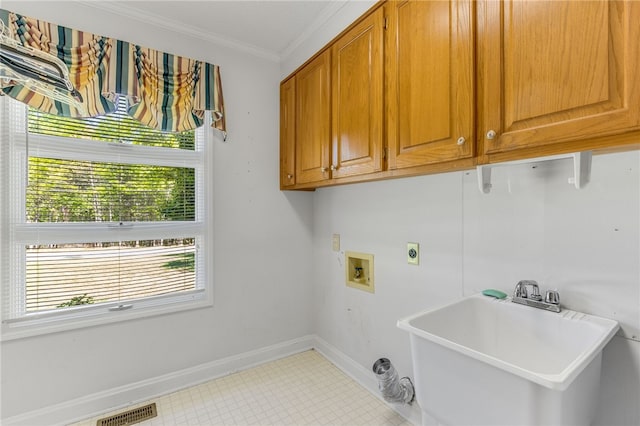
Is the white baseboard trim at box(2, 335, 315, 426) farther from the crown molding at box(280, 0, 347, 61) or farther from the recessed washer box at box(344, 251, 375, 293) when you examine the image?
the crown molding at box(280, 0, 347, 61)

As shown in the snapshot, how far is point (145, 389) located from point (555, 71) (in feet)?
8.26

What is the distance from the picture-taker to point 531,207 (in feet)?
3.90

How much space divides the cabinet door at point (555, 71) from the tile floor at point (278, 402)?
5.16ft

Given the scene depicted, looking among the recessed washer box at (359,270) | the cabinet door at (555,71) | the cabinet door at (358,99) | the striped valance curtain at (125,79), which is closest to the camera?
the cabinet door at (555,71)

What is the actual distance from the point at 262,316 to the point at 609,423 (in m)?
1.92

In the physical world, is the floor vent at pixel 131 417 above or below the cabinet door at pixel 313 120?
below

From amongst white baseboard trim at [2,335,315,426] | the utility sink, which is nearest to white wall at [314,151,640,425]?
the utility sink

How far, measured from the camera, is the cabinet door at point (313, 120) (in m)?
1.79

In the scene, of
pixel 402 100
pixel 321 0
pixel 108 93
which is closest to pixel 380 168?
pixel 402 100

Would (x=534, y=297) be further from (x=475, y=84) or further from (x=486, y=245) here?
(x=475, y=84)

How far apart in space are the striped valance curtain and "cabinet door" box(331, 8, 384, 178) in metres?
0.89

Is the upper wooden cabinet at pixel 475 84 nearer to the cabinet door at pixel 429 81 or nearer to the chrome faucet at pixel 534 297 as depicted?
the cabinet door at pixel 429 81

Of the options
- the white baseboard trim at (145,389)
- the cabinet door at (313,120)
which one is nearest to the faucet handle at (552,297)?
the cabinet door at (313,120)

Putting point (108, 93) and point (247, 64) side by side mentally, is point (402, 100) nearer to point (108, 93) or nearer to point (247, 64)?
point (247, 64)
